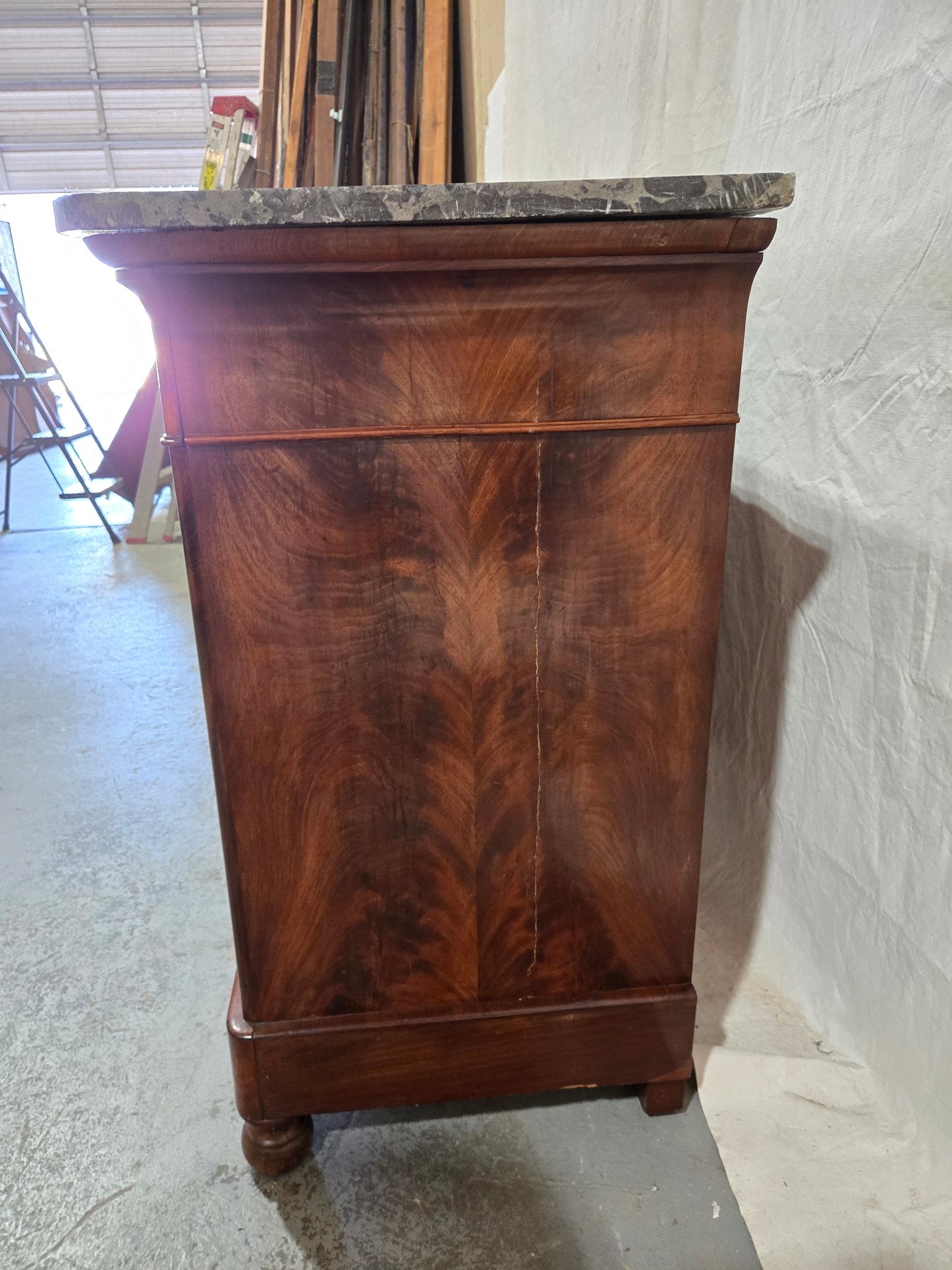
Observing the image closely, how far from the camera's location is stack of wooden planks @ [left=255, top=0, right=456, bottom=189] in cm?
234

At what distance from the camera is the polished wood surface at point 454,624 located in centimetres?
77

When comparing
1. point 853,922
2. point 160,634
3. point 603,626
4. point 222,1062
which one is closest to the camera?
point 603,626

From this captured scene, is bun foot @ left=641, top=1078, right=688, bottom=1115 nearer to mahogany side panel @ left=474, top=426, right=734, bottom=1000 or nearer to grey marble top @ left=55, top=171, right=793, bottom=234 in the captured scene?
mahogany side panel @ left=474, top=426, right=734, bottom=1000

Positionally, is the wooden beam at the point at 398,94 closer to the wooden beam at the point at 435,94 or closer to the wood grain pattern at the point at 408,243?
the wooden beam at the point at 435,94

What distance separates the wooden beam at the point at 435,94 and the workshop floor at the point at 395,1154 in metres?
2.02

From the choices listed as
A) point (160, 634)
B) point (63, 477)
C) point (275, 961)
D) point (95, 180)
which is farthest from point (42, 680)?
point (95, 180)

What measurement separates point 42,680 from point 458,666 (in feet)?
7.30

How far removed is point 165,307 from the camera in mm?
764

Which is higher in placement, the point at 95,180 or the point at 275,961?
the point at 95,180

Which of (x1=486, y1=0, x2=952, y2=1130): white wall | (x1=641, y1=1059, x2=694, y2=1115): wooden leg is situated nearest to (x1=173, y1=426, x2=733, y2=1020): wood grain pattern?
(x1=641, y1=1059, x2=694, y2=1115): wooden leg

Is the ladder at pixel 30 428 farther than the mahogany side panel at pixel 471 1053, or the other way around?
the ladder at pixel 30 428

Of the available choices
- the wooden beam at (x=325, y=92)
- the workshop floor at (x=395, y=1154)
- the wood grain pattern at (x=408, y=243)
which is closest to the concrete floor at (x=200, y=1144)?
the workshop floor at (x=395, y=1154)

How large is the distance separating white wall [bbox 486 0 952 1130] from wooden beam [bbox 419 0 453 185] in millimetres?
1001

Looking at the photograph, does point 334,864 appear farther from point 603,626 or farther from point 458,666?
point 603,626
